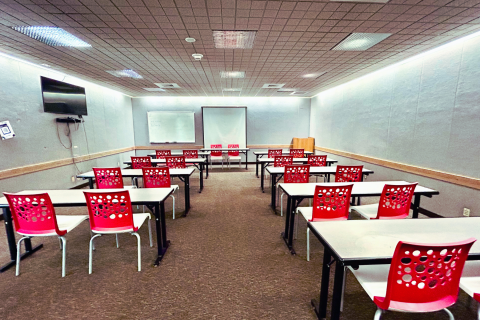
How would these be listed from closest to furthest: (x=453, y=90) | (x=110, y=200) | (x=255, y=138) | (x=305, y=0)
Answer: (x=110, y=200)
(x=305, y=0)
(x=453, y=90)
(x=255, y=138)

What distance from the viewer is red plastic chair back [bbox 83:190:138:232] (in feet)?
6.63

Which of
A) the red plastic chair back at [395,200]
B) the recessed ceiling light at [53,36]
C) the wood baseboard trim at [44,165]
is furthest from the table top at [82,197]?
the red plastic chair back at [395,200]

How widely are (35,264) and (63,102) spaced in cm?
404

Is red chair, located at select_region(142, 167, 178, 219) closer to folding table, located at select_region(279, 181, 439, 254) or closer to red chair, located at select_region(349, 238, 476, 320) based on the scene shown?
folding table, located at select_region(279, 181, 439, 254)

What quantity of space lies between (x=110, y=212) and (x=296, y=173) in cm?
274

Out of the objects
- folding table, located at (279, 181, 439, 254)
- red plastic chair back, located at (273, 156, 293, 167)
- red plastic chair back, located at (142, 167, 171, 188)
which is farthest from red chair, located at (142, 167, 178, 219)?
red plastic chair back, located at (273, 156, 293, 167)

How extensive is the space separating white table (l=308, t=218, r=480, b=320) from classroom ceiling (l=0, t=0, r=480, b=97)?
226cm

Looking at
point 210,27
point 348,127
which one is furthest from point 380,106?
point 210,27

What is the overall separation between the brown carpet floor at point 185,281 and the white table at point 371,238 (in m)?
0.39

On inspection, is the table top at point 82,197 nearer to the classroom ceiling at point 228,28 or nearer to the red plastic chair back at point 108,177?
the red plastic chair back at point 108,177

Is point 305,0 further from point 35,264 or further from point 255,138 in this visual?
point 255,138

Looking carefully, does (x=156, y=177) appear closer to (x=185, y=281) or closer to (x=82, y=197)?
(x=82, y=197)

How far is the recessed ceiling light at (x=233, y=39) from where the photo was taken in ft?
9.75

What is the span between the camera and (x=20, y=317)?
64.9 inches
